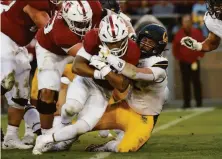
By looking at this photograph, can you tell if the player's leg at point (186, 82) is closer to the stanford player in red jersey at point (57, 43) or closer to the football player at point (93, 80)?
the stanford player in red jersey at point (57, 43)

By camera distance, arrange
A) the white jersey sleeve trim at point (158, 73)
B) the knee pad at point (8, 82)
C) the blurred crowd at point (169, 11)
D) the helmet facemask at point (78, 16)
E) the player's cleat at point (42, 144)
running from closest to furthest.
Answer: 1. the player's cleat at point (42, 144)
2. the white jersey sleeve trim at point (158, 73)
3. the helmet facemask at point (78, 16)
4. the knee pad at point (8, 82)
5. the blurred crowd at point (169, 11)

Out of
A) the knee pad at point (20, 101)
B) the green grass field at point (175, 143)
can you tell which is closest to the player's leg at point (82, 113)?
the green grass field at point (175, 143)

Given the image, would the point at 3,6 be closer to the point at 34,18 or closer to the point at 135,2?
the point at 34,18

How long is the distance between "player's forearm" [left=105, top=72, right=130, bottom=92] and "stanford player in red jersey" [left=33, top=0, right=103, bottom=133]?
0.59m

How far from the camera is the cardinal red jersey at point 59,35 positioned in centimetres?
661

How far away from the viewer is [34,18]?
696 centimetres

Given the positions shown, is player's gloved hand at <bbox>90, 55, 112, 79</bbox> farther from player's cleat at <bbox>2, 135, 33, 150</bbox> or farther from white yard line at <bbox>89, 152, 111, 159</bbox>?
player's cleat at <bbox>2, 135, 33, 150</bbox>

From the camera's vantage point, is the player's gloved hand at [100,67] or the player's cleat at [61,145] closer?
the player's gloved hand at [100,67]

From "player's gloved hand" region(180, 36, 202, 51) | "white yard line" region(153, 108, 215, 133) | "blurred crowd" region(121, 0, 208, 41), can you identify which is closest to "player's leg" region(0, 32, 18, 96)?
"player's gloved hand" region(180, 36, 202, 51)

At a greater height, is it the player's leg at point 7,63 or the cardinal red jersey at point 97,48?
the cardinal red jersey at point 97,48

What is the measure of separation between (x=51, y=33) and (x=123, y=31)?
919 mm

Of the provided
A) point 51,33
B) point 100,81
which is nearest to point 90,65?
point 100,81

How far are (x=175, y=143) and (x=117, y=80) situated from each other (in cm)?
131

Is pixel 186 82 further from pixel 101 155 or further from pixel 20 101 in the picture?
pixel 101 155
